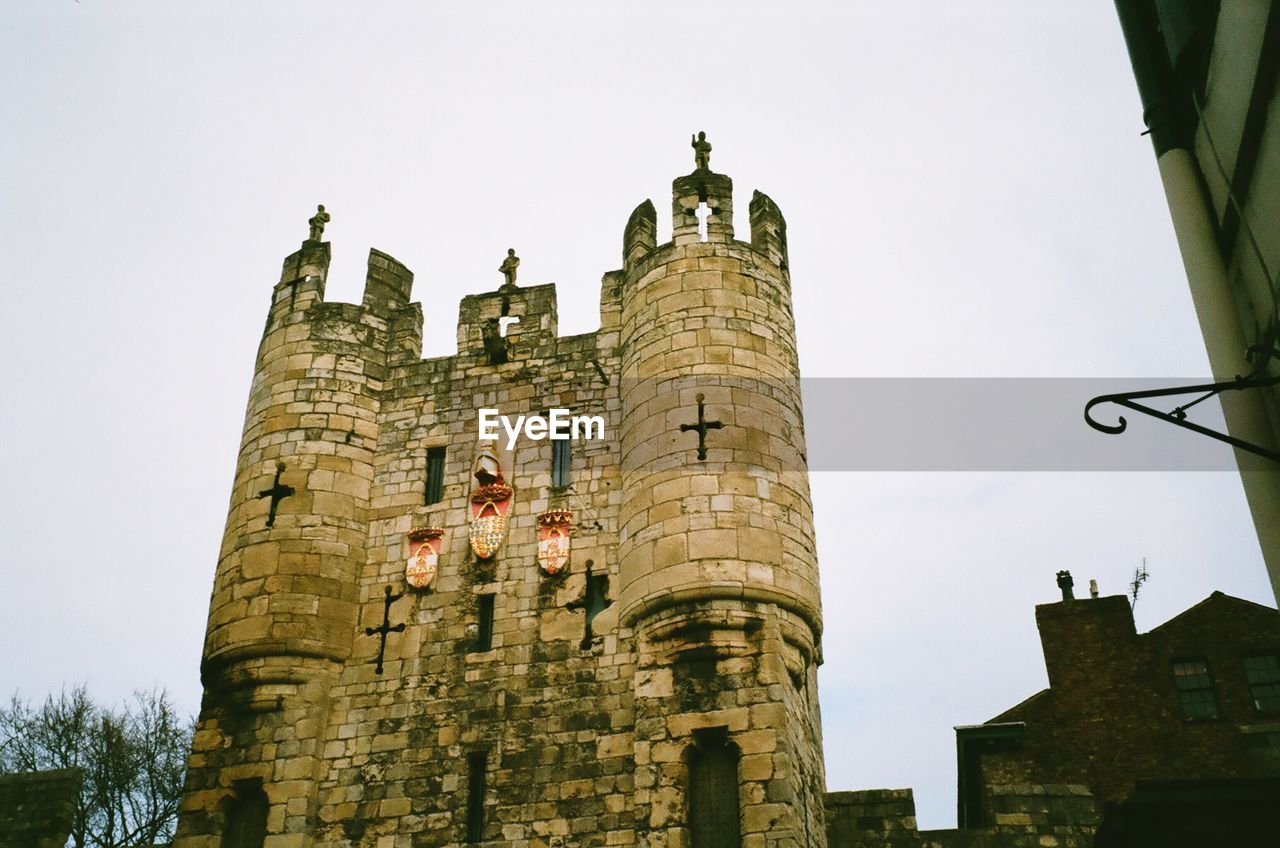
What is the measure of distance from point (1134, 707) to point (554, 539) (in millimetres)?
10772

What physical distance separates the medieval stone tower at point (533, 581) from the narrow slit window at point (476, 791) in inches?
2.0

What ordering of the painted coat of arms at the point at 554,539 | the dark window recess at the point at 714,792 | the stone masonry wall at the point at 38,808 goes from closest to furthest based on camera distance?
the dark window recess at the point at 714,792 → the painted coat of arms at the point at 554,539 → the stone masonry wall at the point at 38,808

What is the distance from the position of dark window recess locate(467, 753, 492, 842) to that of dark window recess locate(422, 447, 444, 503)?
132 inches

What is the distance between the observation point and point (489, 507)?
13.8 m

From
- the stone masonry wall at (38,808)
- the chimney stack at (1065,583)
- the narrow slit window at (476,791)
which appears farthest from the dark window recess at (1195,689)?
the stone masonry wall at (38,808)

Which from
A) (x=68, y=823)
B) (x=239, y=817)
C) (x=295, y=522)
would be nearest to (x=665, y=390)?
(x=295, y=522)

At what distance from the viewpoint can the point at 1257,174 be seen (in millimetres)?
6156

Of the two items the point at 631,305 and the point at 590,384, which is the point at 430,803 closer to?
the point at 590,384

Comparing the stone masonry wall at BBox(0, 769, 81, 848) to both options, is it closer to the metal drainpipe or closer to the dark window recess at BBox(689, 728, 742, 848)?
the dark window recess at BBox(689, 728, 742, 848)

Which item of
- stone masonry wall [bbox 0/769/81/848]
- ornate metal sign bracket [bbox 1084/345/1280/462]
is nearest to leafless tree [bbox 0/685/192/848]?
stone masonry wall [bbox 0/769/81/848]

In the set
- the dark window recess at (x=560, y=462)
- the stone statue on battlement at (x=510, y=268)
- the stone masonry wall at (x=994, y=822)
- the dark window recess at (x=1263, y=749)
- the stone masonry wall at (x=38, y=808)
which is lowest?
the stone masonry wall at (x=994, y=822)

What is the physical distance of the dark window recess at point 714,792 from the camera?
424 inches

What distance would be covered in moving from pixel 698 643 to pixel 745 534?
125 cm

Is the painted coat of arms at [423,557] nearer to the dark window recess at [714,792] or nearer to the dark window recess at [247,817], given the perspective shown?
the dark window recess at [247,817]
